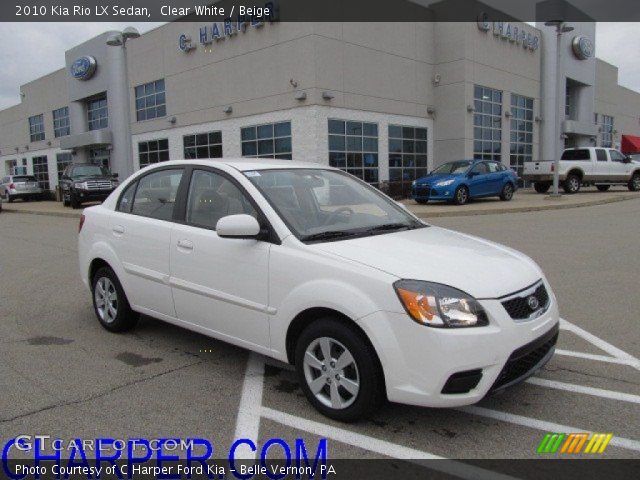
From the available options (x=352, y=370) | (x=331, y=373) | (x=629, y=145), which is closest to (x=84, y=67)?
(x=331, y=373)

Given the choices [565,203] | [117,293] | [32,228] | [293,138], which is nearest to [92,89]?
[293,138]

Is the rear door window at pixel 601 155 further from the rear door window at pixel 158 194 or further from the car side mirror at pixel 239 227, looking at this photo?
the car side mirror at pixel 239 227

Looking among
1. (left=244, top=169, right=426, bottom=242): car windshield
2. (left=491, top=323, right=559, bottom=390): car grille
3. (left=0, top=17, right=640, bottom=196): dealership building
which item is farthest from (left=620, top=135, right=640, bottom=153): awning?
(left=491, top=323, right=559, bottom=390): car grille

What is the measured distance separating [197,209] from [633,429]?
342 cm

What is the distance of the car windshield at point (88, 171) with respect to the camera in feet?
81.2

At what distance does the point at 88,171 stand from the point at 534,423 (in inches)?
991

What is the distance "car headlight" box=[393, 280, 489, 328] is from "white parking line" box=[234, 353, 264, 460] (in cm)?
123

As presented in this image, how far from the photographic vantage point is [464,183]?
19.1m

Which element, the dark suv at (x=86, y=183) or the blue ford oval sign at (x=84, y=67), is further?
the blue ford oval sign at (x=84, y=67)

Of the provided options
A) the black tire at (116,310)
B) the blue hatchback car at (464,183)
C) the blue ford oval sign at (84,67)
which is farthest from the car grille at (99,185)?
the black tire at (116,310)

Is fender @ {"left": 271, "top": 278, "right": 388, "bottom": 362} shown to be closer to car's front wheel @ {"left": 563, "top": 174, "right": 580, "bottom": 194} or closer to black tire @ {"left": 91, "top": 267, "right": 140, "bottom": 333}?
black tire @ {"left": 91, "top": 267, "right": 140, "bottom": 333}

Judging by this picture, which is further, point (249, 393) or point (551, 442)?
point (249, 393)

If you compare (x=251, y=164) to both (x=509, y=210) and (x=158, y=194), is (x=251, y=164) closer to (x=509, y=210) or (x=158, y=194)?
(x=158, y=194)

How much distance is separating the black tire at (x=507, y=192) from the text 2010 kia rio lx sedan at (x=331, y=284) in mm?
17363
